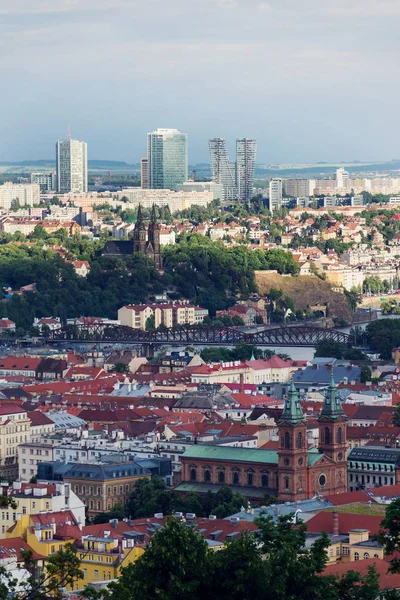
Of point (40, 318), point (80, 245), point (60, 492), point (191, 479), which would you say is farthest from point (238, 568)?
point (80, 245)

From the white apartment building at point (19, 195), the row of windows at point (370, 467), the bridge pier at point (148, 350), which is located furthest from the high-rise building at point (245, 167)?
the row of windows at point (370, 467)

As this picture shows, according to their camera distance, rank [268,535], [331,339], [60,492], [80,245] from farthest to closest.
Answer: [80,245]
[331,339]
[60,492]
[268,535]

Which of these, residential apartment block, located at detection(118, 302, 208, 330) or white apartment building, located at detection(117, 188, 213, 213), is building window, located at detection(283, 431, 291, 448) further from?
white apartment building, located at detection(117, 188, 213, 213)

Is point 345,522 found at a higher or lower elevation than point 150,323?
higher

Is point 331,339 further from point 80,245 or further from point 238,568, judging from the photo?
point 238,568

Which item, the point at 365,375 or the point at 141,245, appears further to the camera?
the point at 141,245

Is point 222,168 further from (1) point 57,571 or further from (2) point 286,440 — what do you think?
(1) point 57,571

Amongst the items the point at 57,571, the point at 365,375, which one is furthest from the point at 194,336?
the point at 57,571
